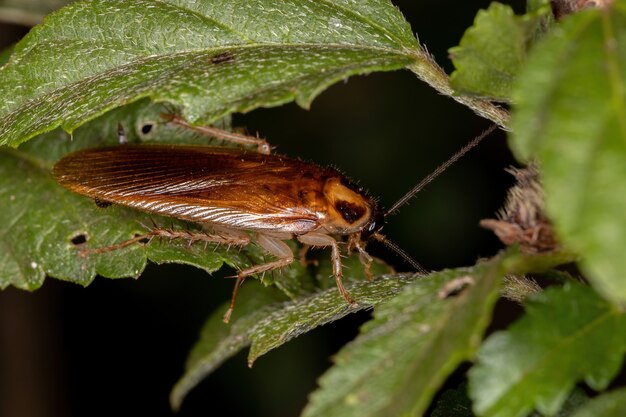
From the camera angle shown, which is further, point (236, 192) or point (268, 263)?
point (236, 192)

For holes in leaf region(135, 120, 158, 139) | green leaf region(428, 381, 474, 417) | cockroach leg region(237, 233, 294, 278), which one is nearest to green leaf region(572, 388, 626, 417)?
green leaf region(428, 381, 474, 417)

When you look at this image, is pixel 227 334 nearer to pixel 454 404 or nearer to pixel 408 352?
pixel 454 404

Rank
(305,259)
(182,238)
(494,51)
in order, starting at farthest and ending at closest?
(305,259) → (182,238) → (494,51)

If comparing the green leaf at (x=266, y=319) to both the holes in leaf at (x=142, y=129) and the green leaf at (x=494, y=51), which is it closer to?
the green leaf at (x=494, y=51)

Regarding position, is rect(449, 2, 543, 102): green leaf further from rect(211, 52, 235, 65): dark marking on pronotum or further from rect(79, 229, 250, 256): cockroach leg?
rect(79, 229, 250, 256): cockroach leg

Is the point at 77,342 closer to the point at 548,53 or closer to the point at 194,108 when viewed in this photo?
the point at 194,108

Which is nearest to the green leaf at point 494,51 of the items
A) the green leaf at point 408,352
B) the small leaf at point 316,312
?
the green leaf at point 408,352

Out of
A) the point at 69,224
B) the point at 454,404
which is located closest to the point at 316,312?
the point at 454,404
